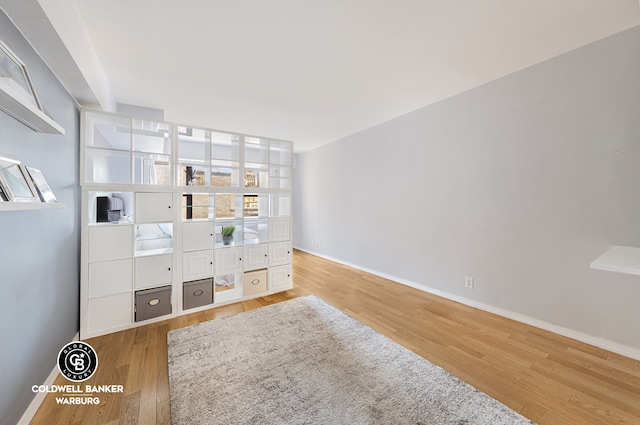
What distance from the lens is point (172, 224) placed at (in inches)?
106

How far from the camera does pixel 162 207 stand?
8.58 feet

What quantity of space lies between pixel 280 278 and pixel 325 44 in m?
2.85

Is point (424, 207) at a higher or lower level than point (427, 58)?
lower

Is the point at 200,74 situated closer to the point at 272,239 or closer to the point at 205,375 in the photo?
the point at 272,239

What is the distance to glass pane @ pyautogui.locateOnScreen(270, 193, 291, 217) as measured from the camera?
11.5 feet

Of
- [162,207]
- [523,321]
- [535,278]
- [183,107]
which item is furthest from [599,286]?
[183,107]

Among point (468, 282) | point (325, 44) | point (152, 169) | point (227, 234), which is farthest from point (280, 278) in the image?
point (325, 44)

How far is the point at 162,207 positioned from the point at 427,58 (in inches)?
121

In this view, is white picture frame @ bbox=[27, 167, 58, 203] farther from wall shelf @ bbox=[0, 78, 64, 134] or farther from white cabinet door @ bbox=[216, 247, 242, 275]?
white cabinet door @ bbox=[216, 247, 242, 275]

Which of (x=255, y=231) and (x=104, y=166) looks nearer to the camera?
(x=104, y=166)

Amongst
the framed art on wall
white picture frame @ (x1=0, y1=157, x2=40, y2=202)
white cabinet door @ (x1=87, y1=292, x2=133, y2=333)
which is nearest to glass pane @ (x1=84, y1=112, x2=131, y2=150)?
the framed art on wall

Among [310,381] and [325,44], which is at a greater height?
[325,44]

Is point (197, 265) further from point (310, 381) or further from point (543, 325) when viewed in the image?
point (543, 325)

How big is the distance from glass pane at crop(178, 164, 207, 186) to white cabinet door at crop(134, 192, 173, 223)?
0.24 m
